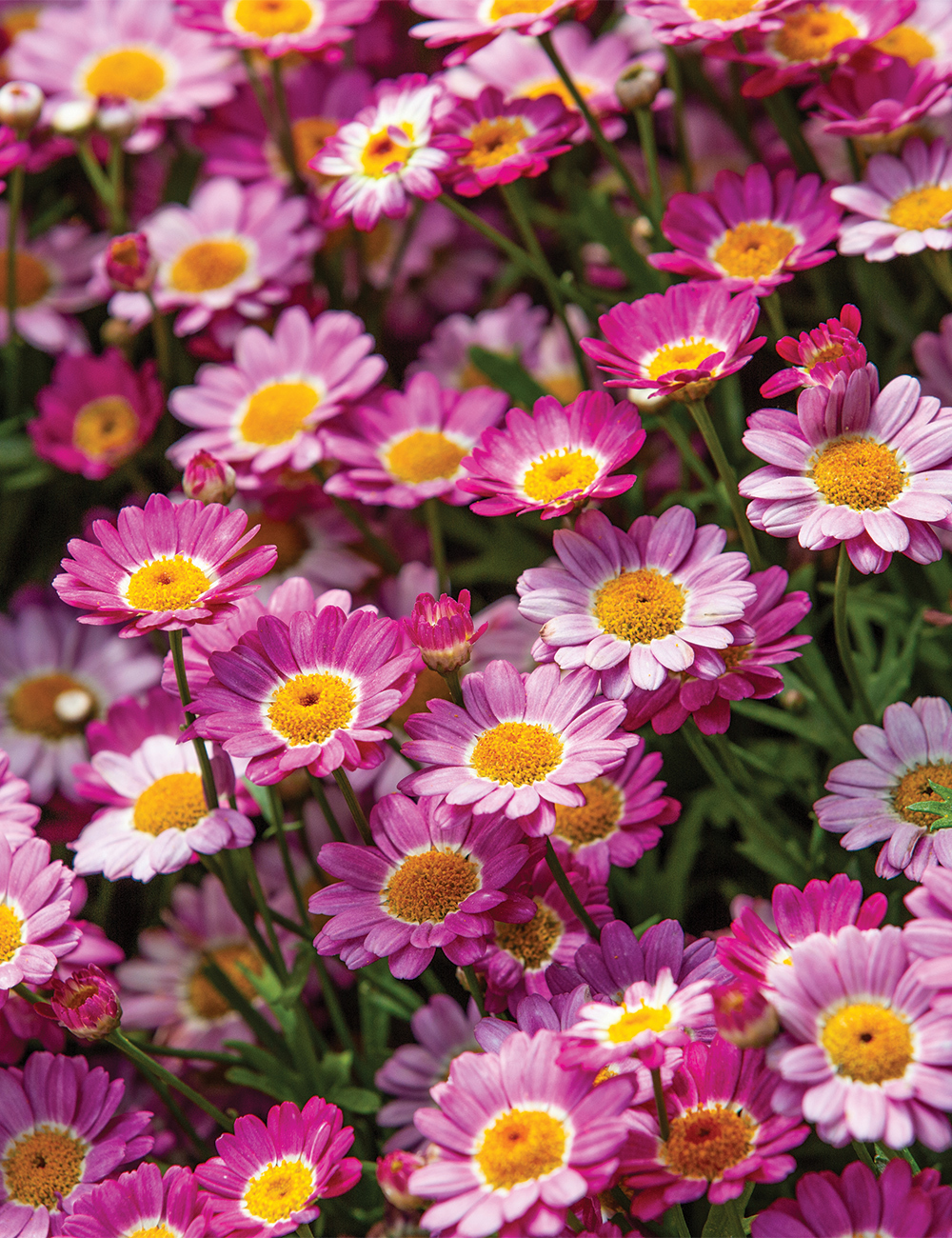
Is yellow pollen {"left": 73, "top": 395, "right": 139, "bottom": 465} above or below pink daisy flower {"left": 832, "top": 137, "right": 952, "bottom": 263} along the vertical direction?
below

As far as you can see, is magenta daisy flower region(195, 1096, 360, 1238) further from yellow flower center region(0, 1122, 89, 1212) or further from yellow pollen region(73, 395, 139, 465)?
yellow pollen region(73, 395, 139, 465)

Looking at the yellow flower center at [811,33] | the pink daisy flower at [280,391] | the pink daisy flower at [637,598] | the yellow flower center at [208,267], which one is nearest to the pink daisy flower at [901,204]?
the yellow flower center at [811,33]

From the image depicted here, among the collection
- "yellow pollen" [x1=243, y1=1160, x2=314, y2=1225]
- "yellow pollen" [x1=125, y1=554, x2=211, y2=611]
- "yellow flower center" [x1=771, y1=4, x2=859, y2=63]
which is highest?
"yellow flower center" [x1=771, y1=4, x2=859, y2=63]

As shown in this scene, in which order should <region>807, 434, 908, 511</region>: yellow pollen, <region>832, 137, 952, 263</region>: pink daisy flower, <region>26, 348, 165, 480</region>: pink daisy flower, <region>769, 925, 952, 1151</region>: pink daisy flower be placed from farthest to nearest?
1. <region>26, 348, 165, 480</region>: pink daisy flower
2. <region>832, 137, 952, 263</region>: pink daisy flower
3. <region>807, 434, 908, 511</region>: yellow pollen
4. <region>769, 925, 952, 1151</region>: pink daisy flower

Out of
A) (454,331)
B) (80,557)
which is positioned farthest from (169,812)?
(454,331)

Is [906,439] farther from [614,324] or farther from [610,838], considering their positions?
[610,838]

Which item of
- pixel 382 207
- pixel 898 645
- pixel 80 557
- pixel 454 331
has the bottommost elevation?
pixel 898 645

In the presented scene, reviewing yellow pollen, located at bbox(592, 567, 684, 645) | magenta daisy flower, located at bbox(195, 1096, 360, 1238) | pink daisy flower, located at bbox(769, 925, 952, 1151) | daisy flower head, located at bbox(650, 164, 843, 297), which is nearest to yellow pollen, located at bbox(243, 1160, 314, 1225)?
magenta daisy flower, located at bbox(195, 1096, 360, 1238)

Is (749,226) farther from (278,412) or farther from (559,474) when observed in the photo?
A: (278,412)
